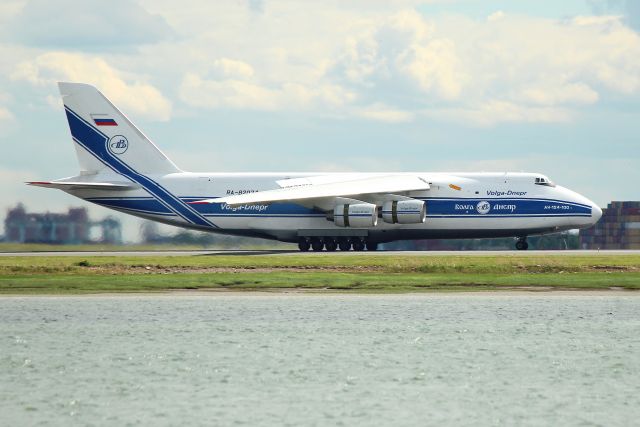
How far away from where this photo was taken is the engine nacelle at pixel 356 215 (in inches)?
2400

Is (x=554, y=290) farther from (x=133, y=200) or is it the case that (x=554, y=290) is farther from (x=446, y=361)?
(x=133, y=200)

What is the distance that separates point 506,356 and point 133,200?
143 feet

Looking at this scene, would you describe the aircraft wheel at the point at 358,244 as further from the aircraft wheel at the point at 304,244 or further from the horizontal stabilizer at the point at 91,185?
the horizontal stabilizer at the point at 91,185

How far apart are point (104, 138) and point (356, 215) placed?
15.7 m

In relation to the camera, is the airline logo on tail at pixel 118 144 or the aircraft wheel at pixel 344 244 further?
the airline logo on tail at pixel 118 144

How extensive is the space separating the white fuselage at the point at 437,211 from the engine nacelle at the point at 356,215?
1.57m

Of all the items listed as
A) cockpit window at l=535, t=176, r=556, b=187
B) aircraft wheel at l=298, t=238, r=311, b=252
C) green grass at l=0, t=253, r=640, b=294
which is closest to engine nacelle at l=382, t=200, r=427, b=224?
aircraft wheel at l=298, t=238, r=311, b=252

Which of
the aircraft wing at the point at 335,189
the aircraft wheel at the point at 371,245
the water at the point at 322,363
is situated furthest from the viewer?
the aircraft wheel at the point at 371,245

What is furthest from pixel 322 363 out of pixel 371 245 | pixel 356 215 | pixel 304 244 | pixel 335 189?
pixel 371 245

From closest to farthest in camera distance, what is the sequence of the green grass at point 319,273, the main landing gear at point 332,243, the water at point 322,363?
the water at point 322,363 → the green grass at point 319,273 → the main landing gear at point 332,243

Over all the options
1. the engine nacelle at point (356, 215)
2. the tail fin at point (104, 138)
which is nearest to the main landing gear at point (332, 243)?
the engine nacelle at point (356, 215)

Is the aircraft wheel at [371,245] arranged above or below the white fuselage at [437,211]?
below

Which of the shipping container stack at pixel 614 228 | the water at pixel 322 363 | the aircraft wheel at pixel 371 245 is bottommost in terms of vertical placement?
the water at pixel 322 363

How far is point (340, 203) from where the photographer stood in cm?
6191
